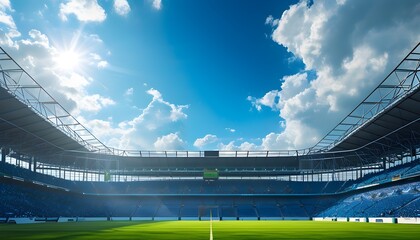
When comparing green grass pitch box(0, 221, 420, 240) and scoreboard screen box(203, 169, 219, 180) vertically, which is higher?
scoreboard screen box(203, 169, 219, 180)

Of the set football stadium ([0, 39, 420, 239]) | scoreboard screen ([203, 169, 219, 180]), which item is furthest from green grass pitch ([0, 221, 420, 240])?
scoreboard screen ([203, 169, 219, 180])

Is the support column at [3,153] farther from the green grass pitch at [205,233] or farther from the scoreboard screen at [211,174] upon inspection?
the scoreboard screen at [211,174]

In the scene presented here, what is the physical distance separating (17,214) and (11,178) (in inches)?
251

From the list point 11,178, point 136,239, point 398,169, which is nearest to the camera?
point 136,239

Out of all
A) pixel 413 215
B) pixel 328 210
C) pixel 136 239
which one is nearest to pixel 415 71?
pixel 413 215

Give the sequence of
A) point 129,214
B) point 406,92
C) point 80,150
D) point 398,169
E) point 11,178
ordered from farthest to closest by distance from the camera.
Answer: point 129,214 → point 80,150 → point 398,169 → point 11,178 → point 406,92

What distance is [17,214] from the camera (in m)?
55.4

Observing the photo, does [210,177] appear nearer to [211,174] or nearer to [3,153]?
[211,174]

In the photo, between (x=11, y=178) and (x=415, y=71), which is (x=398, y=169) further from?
(x=11, y=178)

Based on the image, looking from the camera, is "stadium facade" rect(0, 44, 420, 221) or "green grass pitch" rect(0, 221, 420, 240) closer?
"green grass pitch" rect(0, 221, 420, 240)

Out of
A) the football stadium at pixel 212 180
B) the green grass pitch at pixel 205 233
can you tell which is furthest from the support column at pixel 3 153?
the green grass pitch at pixel 205 233

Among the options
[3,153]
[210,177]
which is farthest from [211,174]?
[3,153]

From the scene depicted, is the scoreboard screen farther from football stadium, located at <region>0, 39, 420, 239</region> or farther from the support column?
the support column

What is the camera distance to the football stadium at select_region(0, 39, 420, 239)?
53.6 metres
